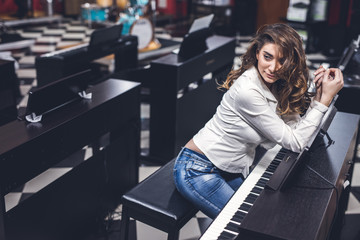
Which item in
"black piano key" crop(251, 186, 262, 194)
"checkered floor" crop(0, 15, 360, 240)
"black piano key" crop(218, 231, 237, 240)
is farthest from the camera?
"checkered floor" crop(0, 15, 360, 240)

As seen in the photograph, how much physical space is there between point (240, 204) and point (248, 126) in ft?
1.26

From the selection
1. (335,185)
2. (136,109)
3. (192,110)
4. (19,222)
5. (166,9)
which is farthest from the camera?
(166,9)

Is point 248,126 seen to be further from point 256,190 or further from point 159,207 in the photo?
point 159,207

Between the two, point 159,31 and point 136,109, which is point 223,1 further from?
point 136,109

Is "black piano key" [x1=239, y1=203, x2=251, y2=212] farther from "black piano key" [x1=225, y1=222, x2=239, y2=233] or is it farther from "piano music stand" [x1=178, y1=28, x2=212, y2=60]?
"piano music stand" [x1=178, y1=28, x2=212, y2=60]

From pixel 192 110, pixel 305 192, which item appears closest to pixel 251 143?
pixel 305 192

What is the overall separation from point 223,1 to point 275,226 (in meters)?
8.10

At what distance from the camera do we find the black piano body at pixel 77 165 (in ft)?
6.32

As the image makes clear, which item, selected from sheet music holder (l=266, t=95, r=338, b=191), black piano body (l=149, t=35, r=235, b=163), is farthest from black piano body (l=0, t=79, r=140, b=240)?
sheet music holder (l=266, t=95, r=338, b=191)

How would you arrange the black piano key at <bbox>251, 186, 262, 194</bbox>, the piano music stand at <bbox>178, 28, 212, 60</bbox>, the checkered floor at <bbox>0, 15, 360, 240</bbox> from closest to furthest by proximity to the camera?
1. the black piano key at <bbox>251, 186, 262, 194</bbox>
2. the checkered floor at <bbox>0, 15, 360, 240</bbox>
3. the piano music stand at <bbox>178, 28, 212, 60</bbox>

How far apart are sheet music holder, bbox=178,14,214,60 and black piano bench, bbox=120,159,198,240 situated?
162cm

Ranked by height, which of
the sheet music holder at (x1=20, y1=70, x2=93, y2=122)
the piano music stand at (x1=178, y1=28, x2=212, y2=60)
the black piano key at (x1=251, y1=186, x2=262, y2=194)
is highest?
the piano music stand at (x1=178, y1=28, x2=212, y2=60)

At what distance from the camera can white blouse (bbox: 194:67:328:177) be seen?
5.87 ft

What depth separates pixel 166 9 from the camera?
10570 mm
